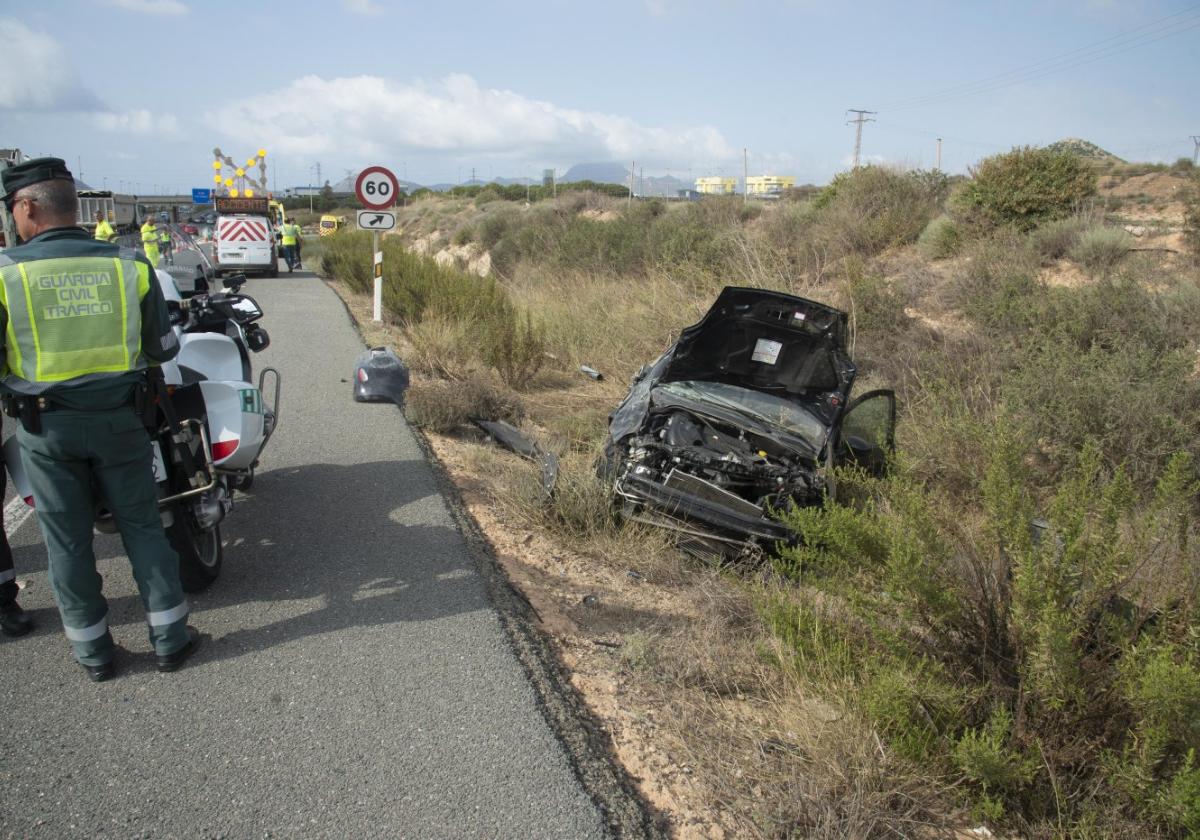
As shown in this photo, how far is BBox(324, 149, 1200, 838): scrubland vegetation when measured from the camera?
9.23 feet

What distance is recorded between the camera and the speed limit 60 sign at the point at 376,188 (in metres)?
13.5

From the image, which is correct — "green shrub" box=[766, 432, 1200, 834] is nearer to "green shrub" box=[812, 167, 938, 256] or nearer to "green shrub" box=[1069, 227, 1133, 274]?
"green shrub" box=[1069, 227, 1133, 274]

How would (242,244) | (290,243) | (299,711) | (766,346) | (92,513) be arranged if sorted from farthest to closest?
1. (290,243)
2. (242,244)
3. (766,346)
4. (92,513)
5. (299,711)

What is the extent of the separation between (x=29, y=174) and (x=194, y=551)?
1889 millimetres

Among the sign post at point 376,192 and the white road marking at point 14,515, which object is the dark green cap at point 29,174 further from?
the sign post at point 376,192

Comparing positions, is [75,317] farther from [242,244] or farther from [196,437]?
[242,244]

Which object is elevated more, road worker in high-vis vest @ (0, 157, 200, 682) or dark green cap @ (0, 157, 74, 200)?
dark green cap @ (0, 157, 74, 200)

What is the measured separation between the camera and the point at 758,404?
6.36 metres

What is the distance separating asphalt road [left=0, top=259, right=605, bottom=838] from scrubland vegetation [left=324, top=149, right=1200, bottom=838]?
31.9 inches

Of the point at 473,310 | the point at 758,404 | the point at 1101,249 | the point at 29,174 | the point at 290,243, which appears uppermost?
the point at 29,174

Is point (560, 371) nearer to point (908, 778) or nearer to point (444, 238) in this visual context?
point (908, 778)

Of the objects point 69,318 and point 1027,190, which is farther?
point 1027,190

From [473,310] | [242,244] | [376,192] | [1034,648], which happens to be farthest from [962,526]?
[242,244]

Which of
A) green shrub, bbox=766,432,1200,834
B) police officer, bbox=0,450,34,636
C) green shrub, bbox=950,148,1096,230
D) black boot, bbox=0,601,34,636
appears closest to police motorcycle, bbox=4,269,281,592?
police officer, bbox=0,450,34,636
